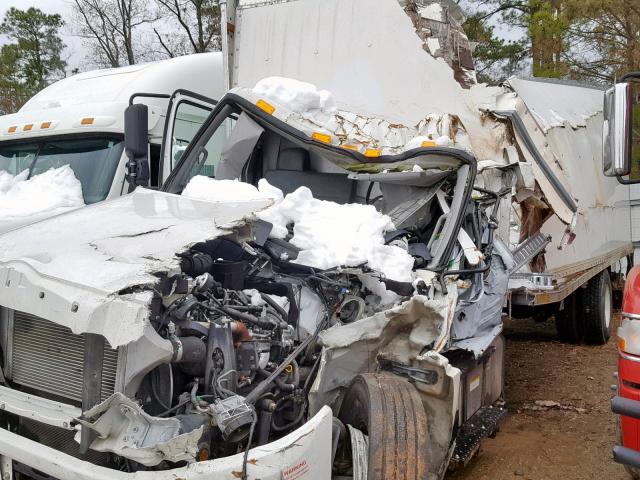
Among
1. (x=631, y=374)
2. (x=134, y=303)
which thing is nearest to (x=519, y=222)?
(x=631, y=374)

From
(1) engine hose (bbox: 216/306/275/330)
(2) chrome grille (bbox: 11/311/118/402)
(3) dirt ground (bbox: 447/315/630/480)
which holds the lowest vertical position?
(3) dirt ground (bbox: 447/315/630/480)

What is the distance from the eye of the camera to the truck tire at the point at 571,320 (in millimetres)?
7918

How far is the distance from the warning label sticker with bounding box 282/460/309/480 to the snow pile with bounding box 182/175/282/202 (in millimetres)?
1682

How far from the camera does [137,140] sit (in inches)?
187

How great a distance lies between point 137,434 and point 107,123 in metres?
4.76

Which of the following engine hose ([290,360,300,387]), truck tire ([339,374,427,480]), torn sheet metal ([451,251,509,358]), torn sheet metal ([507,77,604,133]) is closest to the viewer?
truck tire ([339,374,427,480])

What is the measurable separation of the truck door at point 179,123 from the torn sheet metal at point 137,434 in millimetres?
3358

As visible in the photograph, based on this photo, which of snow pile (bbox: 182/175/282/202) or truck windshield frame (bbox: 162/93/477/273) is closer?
snow pile (bbox: 182/175/282/202)

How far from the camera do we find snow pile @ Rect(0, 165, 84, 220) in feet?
19.8

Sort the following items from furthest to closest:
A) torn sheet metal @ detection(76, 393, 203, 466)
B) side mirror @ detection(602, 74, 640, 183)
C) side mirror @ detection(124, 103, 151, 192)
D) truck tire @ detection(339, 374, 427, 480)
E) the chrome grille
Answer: side mirror @ detection(124, 103, 151, 192) < side mirror @ detection(602, 74, 640, 183) < truck tire @ detection(339, 374, 427, 480) < the chrome grille < torn sheet metal @ detection(76, 393, 203, 466)

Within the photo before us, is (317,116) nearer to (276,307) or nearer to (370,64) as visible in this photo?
(370,64)

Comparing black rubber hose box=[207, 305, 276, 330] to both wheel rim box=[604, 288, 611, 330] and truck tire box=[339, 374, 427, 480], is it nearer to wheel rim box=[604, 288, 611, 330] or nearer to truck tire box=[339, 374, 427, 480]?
truck tire box=[339, 374, 427, 480]

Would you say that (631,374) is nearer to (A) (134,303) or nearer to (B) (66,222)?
(A) (134,303)

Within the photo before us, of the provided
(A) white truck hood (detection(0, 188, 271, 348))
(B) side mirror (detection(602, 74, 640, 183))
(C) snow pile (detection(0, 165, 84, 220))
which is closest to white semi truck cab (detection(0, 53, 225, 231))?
(C) snow pile (detection(0, 165, 84, 220))
